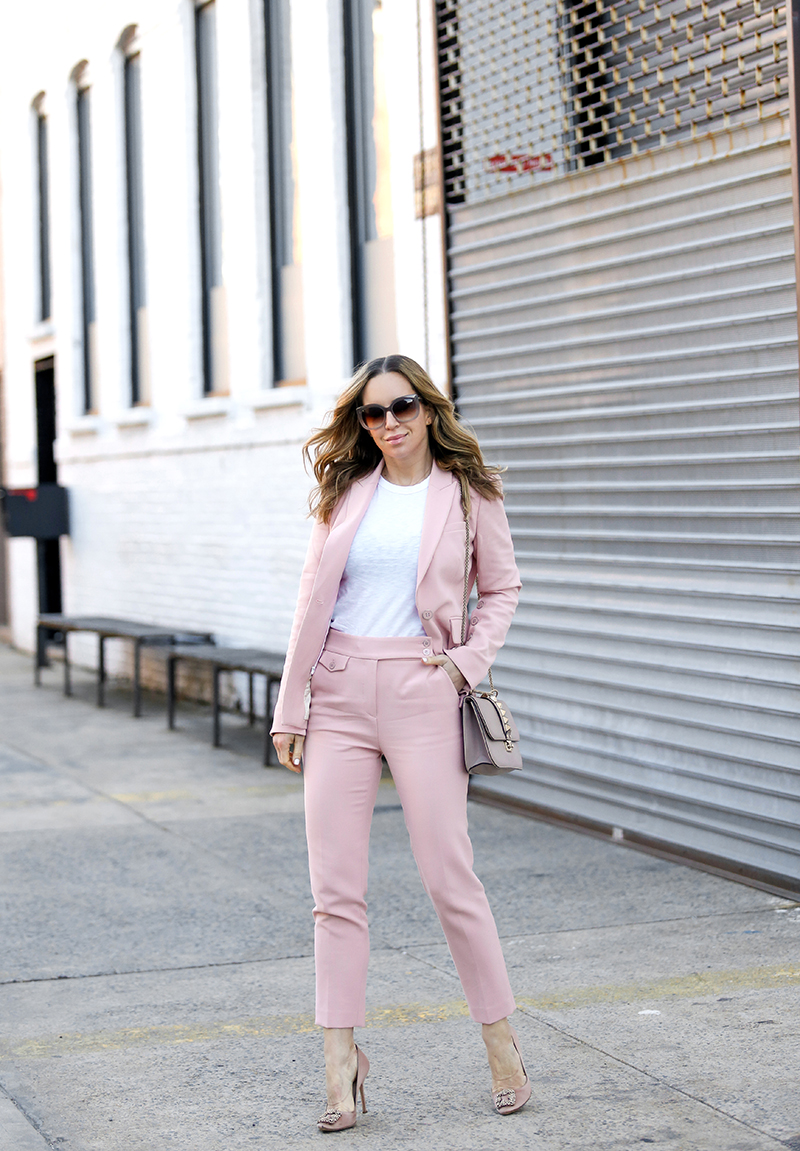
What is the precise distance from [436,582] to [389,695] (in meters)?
0.33

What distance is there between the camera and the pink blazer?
13.4 ft

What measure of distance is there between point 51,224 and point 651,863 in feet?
38.5

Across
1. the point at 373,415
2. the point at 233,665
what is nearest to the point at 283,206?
the point at 233,665

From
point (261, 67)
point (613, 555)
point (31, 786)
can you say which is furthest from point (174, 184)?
point (613, 555)

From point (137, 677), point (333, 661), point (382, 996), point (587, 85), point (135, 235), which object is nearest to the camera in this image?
point (333, 661)

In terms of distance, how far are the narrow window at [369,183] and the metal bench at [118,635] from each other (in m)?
2.96

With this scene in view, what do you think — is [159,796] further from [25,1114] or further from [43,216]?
[43,216]

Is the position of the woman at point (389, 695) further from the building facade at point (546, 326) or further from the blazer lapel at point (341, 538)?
the building facade at point (546, 326)

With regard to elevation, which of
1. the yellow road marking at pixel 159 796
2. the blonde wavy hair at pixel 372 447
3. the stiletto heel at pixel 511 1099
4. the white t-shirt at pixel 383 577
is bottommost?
the stiletto heel at pixel 511 1099

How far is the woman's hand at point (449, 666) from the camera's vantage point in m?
4.06

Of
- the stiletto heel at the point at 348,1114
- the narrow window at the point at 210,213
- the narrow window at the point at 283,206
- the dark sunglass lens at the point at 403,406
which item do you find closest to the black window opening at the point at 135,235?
the narrow window at the point at 210,213

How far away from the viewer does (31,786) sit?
30.3 feet

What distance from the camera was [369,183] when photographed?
10.4m

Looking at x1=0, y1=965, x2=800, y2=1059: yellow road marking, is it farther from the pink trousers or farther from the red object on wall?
the red object on wall
